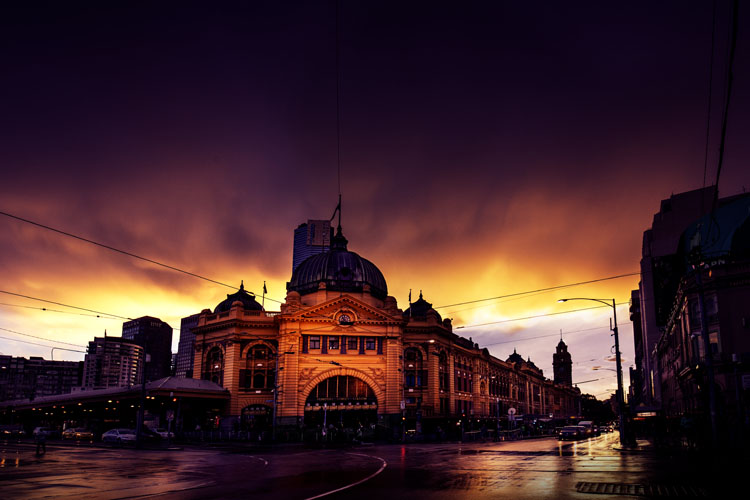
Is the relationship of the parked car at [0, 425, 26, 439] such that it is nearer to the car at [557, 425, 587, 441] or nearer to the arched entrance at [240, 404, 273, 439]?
the arched entrance at [240, 404, 273, 439]

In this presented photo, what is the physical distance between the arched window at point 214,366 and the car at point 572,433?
133ft

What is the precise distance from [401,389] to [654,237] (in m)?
53.9

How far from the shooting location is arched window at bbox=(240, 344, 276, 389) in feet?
231

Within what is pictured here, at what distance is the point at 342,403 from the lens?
68.0m

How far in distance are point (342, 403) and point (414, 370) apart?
11617mm

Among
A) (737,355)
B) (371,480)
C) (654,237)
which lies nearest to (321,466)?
(371,480)

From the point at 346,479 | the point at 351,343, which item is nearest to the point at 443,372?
the point at 351,343

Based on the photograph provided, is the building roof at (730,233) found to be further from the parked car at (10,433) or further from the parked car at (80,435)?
the parked car at (10,433)

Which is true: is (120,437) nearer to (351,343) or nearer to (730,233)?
(351,343)

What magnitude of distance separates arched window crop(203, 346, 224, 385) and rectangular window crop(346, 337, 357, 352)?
16.5m

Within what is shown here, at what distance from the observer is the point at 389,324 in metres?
71.1

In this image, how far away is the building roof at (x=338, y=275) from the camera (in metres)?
78.3

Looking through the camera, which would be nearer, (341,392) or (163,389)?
(163,389)

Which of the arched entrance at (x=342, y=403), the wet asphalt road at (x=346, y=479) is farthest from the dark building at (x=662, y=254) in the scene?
the wet asphalt road at (x=346, y=479)
